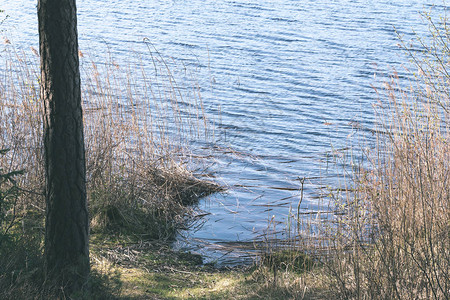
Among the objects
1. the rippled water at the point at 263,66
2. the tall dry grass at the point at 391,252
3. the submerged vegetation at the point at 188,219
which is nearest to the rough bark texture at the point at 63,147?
the submerged vegetation at the point at 188,219

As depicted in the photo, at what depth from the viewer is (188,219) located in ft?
22.7

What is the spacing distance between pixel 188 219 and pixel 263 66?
267 inches

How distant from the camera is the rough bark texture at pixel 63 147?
384cm

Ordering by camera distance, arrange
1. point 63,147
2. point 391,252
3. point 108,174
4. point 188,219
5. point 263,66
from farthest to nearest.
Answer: point 263,66 < point 188,219 < point 108,174 < point 63,147 < point 391,252

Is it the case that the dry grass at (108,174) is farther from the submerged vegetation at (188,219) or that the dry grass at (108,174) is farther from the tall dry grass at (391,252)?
the tall dry grass at (391,252)

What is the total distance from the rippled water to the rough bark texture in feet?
7.48

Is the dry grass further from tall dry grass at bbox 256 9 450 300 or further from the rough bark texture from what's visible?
tall dry grass at bbox 256 9 450 300

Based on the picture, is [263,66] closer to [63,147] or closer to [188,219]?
[188,219]

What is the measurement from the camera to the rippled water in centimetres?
788

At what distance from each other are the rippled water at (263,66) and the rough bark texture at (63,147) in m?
2.28

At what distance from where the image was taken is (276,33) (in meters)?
15.3

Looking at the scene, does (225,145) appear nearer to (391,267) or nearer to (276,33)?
(391,267)

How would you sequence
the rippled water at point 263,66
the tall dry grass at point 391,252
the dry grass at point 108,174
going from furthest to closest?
the rippled water at point 263,66
the dry grass at point 108,174
the tall dry grass at point 391,252

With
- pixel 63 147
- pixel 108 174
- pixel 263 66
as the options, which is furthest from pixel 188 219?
pixel 263 66
